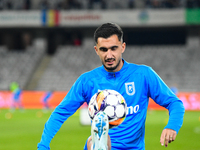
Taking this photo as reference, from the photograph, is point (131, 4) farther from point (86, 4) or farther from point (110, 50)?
point (110, 50)

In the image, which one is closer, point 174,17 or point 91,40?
point 174,17

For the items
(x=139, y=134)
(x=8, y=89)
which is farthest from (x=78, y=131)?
(x=8, y=89)

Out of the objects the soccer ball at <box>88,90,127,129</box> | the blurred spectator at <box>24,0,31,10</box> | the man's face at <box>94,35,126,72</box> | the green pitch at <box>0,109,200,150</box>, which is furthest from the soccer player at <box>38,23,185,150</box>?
the blurred spectator at <box>24,0,31,10</box>

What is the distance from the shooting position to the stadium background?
30.6 meters

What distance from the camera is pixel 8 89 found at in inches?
1199

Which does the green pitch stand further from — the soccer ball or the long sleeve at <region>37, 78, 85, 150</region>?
the soccer ball

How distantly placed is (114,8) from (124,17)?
1784mm

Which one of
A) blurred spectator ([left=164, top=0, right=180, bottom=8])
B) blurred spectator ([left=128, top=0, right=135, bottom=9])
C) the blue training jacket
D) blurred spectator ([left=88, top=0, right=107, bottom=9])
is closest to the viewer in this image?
the blue training jacket

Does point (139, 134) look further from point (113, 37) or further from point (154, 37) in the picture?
point (154, 37)

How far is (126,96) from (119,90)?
0.08 metres

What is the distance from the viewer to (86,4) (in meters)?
33.8

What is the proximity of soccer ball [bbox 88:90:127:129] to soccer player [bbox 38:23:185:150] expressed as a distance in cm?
16

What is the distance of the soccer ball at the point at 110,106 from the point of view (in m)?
3.14

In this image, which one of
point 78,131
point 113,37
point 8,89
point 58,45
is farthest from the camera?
point 58,45
